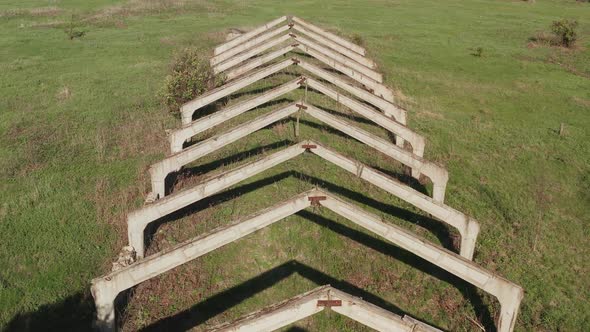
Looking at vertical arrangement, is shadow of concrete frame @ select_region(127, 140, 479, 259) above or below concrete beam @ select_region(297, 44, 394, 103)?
below

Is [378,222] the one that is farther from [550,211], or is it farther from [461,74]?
[461,74]

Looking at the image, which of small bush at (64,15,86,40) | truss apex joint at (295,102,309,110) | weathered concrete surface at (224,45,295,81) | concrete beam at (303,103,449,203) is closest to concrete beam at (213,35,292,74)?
weathered concrete surface at (224,45,295,81)

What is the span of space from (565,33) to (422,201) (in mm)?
28026

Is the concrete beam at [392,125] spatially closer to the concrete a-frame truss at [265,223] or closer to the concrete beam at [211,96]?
the concrete beam at [211,96]

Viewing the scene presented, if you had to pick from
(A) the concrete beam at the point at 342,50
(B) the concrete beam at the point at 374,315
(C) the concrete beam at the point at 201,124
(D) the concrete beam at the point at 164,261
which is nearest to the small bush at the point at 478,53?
(A) the concrete beam at the point at 342,50

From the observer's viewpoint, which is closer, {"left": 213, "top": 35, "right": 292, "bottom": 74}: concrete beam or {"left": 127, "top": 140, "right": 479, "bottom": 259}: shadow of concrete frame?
{"left": 127, "top": 140, "right": 479, "bottom": 259}: shadow of concrete frame

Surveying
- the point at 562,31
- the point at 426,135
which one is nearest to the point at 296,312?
the point at 426,135

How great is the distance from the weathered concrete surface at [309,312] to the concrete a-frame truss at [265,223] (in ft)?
6.17

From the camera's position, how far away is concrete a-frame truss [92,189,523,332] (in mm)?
7711

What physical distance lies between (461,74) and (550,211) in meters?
14.4

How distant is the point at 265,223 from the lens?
8.41 metres

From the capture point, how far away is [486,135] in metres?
18.4

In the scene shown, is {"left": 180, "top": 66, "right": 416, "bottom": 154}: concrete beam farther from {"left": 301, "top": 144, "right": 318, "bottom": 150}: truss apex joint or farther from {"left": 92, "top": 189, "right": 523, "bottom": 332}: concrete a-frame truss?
{"left": 92, "top": 189, "right": 523, "bottom": 332}: concrete a-frame truss

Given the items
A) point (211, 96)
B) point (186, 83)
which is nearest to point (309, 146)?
point (211, 96)
